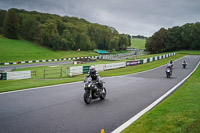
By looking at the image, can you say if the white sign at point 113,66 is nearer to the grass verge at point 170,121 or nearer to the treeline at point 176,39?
the grass verge at point 170,121

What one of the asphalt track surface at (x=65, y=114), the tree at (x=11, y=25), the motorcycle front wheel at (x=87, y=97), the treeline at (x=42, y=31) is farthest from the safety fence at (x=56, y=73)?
the tree at (x=11, y=25)

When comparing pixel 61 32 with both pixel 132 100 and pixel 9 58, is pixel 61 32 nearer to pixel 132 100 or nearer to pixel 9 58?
pixel 9 58

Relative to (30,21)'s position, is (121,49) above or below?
below

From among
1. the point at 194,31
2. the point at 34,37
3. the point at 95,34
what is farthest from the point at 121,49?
the point at 34,37

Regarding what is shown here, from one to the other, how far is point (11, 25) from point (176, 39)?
82769mm

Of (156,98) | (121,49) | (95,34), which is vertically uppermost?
(95,34)

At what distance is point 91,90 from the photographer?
8.95 metres

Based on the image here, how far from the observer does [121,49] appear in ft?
454

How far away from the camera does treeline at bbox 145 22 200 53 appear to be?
313 ft

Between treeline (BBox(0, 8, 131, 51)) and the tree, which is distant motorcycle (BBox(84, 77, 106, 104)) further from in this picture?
the tree

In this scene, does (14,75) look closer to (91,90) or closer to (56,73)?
(56,73)

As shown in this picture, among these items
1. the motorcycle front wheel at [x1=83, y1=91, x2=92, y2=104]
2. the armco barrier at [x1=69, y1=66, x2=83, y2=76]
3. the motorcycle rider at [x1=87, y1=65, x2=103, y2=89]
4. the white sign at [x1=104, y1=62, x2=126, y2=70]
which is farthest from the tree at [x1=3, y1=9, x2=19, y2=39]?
the motorcycle front wheel at [x1=83, y1=91, x2=92, y2=104]

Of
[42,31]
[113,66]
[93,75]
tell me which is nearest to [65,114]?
[93,75]

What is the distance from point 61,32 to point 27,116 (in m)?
95.5
